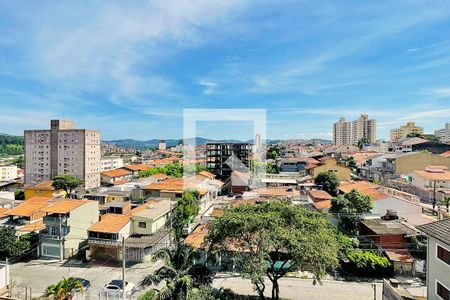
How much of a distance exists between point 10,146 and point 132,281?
6088 inches

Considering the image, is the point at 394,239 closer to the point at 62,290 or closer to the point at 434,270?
the point at 434,270

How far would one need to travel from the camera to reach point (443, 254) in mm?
8867

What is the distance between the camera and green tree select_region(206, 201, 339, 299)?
368 inches

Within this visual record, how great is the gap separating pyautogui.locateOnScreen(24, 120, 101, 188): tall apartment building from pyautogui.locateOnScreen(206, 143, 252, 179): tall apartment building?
2056 cm

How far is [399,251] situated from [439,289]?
20.0 feet

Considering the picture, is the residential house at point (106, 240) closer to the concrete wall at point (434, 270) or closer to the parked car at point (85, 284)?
the parked car at point (85, 284)

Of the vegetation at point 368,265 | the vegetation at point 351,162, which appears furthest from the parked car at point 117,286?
the vegetation at point 351,162

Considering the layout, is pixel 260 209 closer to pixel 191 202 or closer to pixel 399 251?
pixel 399 251

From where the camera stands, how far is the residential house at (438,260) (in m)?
8.66

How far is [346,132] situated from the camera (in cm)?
11494

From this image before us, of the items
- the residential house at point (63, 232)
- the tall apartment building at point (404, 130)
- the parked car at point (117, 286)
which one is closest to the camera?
the parked car at point (117, 286)

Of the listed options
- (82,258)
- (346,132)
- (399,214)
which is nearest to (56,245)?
(82,258)

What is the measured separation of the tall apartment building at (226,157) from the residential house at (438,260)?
34595mm

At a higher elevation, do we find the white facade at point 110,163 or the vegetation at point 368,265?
the white facade at point 110,163
